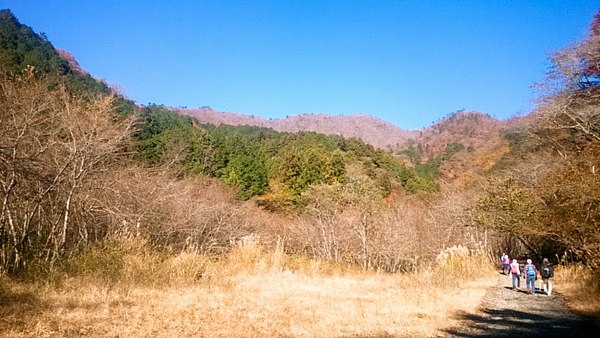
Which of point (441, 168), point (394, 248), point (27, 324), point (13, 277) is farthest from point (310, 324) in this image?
point (441, 168)

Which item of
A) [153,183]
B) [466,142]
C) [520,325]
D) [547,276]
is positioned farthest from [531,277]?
[466,142]

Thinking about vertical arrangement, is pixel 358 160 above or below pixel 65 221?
above

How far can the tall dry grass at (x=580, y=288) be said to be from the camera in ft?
29.8

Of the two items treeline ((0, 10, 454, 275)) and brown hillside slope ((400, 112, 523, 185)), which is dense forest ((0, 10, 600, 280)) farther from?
brown hillside slope ((400, 112, 523, 185))

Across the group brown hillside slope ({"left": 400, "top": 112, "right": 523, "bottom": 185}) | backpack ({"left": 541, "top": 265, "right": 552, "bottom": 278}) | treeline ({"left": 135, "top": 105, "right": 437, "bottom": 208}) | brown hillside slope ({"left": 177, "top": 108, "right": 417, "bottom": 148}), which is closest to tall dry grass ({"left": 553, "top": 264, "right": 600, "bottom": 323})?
backpack ({"left": 541, "top": 265, "right": 552, "bottom": 278})

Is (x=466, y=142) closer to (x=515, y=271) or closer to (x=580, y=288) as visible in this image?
(x=515, y=271)

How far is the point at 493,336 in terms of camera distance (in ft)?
21.8

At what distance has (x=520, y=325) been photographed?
772cm

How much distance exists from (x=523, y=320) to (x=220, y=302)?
5356 millimetres

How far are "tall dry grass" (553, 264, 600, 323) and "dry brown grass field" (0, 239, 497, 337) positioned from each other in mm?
1992

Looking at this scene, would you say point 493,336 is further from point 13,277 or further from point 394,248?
point 394,248

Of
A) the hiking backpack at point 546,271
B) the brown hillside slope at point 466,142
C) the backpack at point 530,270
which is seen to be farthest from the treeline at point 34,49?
the brown hillside slope at point 466,142

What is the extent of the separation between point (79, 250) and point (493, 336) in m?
7.88

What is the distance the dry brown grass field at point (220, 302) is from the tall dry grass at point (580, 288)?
1.99m
